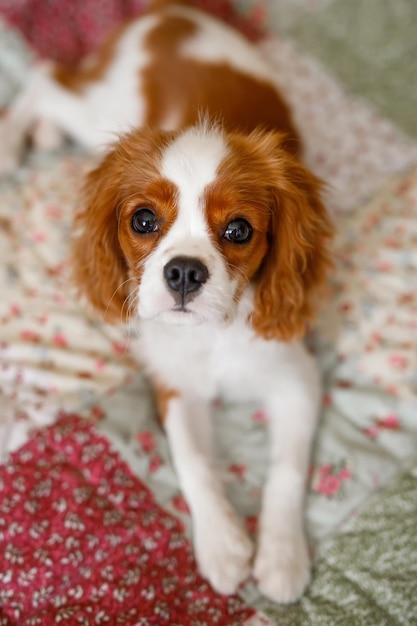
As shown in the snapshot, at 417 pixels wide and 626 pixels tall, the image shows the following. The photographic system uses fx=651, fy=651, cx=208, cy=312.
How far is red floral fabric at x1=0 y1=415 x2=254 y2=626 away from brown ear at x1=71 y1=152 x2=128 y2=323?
438 millimetres

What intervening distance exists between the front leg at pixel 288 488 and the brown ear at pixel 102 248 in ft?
2.00

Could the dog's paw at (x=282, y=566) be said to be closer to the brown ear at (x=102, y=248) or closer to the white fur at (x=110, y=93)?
the brown ear at (x=102, y=248)

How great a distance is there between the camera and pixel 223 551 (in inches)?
69.8

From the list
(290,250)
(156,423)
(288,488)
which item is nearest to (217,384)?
(156,423)

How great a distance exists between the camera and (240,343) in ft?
6.72

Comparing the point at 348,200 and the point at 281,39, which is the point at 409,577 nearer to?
the point at 348,200

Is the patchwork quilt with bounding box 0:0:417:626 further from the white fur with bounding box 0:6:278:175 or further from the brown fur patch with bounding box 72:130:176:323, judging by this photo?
the brown fur patch with bounding box 72:130:176:323

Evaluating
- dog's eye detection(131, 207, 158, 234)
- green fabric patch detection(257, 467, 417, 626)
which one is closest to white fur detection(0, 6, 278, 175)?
dog's eye detection(131, 207, 158, 234)

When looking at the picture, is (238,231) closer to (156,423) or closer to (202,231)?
(202,231)

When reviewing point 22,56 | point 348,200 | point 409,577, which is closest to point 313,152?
point 348,200

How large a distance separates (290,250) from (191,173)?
1.26 ft

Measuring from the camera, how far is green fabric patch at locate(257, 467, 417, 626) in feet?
5.34

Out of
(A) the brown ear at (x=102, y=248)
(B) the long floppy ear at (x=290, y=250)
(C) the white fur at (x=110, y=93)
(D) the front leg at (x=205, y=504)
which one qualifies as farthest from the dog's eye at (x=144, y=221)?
(C) the white fur at (x=110, y=93)

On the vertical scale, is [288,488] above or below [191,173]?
below
